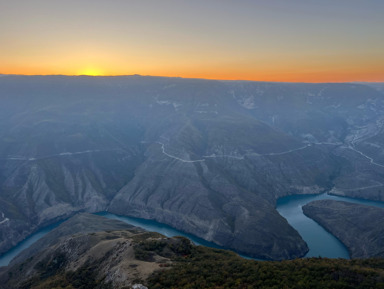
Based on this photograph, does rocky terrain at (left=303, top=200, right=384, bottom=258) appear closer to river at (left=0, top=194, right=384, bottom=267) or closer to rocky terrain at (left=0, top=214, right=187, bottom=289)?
river at (left=0, top=194, right=384, bottom=267)

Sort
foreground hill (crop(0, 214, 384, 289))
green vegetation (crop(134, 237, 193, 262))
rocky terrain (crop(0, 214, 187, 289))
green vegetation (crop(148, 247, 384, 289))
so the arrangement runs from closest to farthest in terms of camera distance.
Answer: green vegetation (crop(148, 247, 384, 289)) → foreground hill (crop(0, 214, 384, 289)) → rocky terrain (crop(0, 214, 187, 289)) → green vegetation (crop(134, 237, 193, 262))

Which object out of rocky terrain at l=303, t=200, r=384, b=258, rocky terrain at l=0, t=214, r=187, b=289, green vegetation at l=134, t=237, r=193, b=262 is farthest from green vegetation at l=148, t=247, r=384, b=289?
rocky terrain at l=303, t=200, r=384, b=258

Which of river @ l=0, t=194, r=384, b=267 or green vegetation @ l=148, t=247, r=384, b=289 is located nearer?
green vegetation @ l=148, t=247, r=384, b=289

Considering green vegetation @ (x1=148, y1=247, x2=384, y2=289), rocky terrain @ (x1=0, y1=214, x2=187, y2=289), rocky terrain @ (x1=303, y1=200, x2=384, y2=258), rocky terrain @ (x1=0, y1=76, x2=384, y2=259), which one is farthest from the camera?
rocky terrain @ (x1=0, y1=76, x2=384, y2=259)

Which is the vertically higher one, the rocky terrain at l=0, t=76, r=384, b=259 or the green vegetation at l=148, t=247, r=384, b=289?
the green vegetation at l=148, t=247, r=384, b=289

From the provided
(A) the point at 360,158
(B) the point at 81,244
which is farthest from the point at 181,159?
(A) the point at 360,158

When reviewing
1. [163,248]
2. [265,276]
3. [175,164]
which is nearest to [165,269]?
[163,248]

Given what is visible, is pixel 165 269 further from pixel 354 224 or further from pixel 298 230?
pixel 354 224

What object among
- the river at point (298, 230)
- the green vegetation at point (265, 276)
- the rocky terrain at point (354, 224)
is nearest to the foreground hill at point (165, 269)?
the green vegetation at point (265, 276)

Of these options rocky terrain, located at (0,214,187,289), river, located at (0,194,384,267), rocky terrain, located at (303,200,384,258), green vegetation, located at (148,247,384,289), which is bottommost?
river, located at (0,194,384,267)
